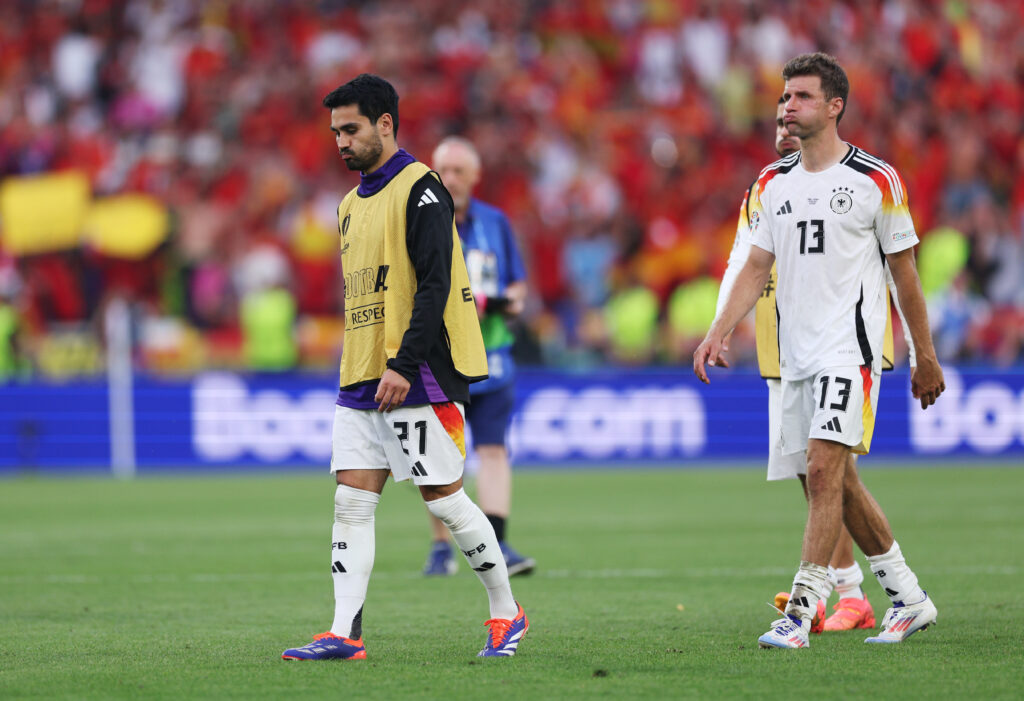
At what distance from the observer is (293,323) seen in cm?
2083

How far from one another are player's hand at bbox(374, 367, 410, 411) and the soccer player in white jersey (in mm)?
1409

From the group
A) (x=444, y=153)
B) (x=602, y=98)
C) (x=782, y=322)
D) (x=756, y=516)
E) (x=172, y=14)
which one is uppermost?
(x=172, y=14)

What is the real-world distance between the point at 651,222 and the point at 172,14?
9.47m

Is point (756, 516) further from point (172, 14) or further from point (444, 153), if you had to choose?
point (172, 14)

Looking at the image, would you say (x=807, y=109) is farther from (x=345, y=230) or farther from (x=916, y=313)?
(x=345, y=230)

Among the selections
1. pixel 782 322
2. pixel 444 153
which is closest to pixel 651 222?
pixel 444 153

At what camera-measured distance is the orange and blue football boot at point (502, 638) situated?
599cm

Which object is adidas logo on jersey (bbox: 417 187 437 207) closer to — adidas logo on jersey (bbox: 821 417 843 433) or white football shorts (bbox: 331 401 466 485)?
white football shorts (bbox: 331 401 466 485)

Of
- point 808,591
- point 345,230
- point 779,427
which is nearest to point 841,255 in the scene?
point 779,427

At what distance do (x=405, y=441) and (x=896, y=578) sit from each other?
2.25 metres

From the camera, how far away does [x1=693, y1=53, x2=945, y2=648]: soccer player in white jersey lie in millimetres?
6180

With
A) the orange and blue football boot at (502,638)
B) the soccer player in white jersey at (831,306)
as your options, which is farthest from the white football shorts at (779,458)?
the orange and blue football boot at (502,638)

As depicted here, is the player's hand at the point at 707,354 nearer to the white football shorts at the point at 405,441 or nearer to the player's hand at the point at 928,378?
the player's hand at the point at 928,378

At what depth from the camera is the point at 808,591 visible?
6.10 metres
